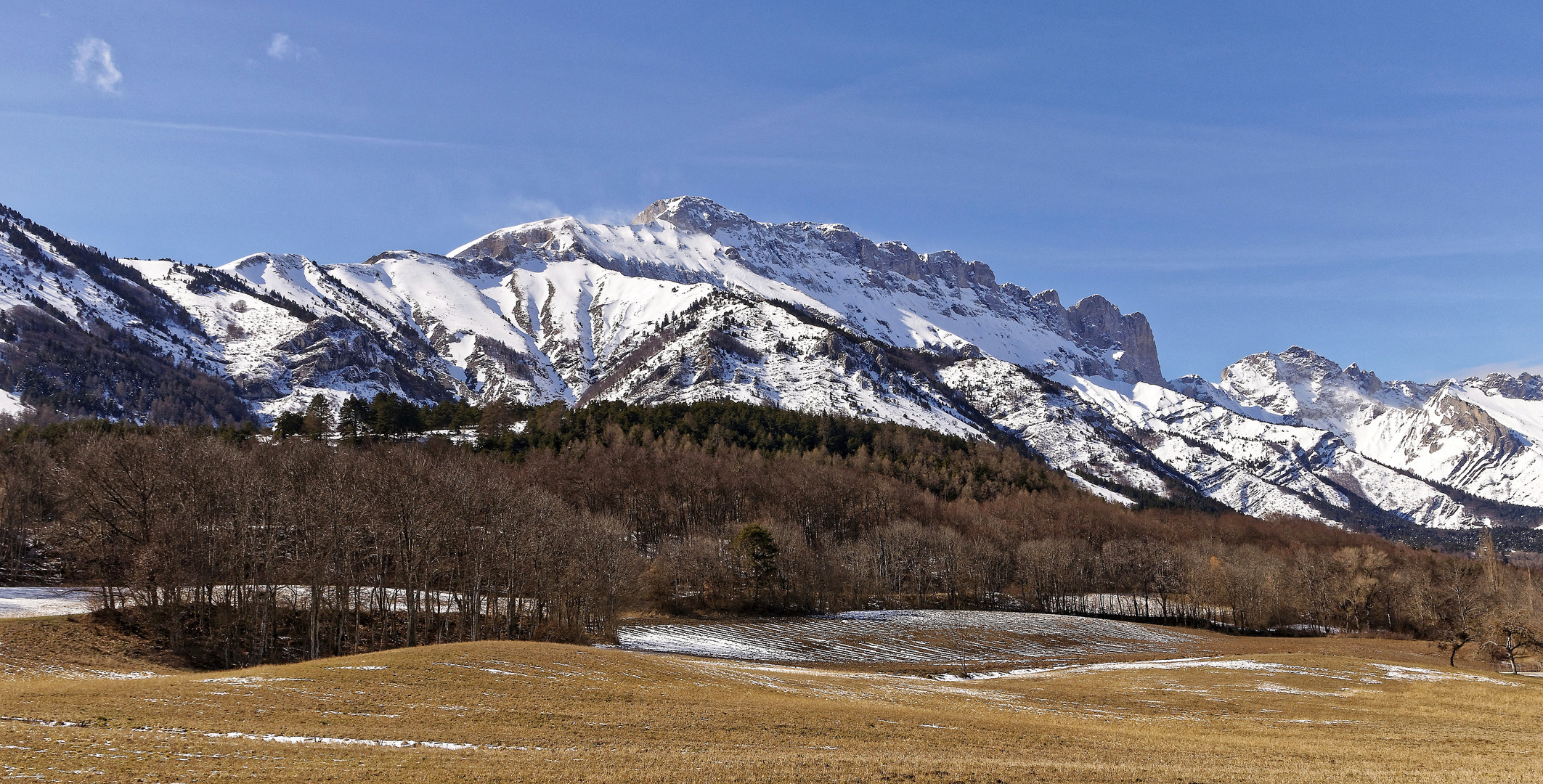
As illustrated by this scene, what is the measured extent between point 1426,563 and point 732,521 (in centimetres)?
16535

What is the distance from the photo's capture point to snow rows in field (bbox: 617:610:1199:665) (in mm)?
90312

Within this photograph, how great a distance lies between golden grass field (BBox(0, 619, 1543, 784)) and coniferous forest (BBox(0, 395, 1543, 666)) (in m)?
12.4

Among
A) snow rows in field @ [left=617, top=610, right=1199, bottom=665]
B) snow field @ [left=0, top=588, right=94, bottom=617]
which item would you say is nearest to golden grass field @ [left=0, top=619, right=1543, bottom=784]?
snow field @ [left=0, top=588, right=94, bottom=617]

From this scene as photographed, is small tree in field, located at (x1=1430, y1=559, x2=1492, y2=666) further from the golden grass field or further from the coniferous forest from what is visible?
the golden grass field

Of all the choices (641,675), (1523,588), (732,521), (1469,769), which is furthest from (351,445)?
(1523,588)

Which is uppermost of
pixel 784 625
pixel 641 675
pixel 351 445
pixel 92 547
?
pixel 351 445

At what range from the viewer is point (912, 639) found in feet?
344

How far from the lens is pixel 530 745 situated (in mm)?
29469

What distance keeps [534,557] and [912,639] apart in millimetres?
49436

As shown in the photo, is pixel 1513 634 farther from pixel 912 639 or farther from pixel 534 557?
pixel 534 557

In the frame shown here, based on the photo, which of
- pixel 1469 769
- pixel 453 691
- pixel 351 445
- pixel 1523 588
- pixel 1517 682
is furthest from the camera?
pixel 351 445

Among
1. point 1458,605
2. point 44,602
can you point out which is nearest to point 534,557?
point 44,602

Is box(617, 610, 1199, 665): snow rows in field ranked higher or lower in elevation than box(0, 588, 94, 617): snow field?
lower

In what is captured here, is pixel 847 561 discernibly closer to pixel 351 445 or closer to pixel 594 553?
pixel 594 553
